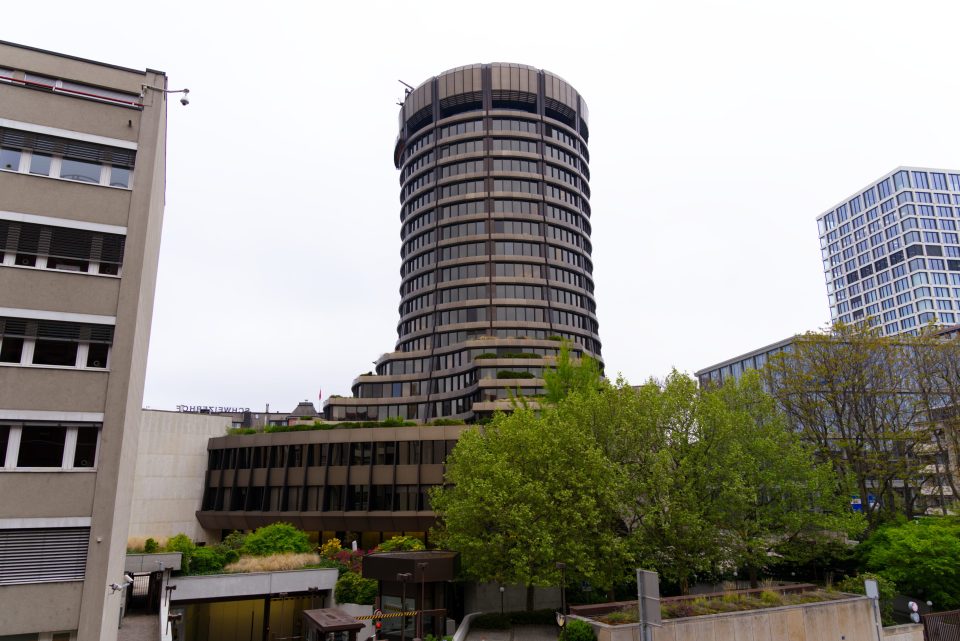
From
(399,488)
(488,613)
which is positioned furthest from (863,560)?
(399,488)

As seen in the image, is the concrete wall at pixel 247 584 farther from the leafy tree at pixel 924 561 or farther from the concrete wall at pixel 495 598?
the leafy tree at pixel 924 561

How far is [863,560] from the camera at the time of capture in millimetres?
36844

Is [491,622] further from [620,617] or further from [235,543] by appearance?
[235,543]

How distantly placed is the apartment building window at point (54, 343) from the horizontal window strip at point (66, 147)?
6.27m

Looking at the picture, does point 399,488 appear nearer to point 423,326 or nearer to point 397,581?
point 397,581

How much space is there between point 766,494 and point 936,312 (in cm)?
12609

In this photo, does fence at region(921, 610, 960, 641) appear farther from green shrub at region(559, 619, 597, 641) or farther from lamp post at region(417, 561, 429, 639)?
lamp post at region(417, 561, 429, 639)

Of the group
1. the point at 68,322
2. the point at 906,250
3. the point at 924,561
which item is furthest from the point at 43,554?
the point at 906,250

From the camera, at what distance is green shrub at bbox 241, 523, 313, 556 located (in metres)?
39.0

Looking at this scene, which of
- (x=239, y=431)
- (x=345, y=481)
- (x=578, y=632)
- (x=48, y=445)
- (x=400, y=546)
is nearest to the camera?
(x=48, y=445)

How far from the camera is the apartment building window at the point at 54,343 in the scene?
20609 mm

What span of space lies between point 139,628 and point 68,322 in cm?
1669

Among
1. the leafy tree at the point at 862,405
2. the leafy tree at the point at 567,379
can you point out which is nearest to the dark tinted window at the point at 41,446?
the leafy tree at the point at 567,379

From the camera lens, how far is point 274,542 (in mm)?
39625
